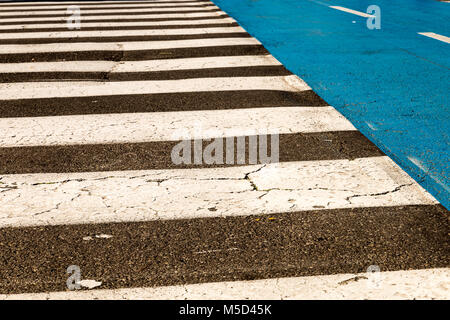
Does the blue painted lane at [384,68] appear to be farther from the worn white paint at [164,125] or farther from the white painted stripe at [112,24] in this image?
the white painted stripe at [112,24]

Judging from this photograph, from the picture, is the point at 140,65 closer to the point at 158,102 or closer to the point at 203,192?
the point at 158,102

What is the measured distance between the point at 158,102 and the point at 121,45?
328cm

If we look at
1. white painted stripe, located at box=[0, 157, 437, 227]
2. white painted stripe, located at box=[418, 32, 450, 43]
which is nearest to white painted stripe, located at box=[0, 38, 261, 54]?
white painted stripe, located at box=[418, 32, 450, 43]

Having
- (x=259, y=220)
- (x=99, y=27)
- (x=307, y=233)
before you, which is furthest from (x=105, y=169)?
(x=99, y=27)

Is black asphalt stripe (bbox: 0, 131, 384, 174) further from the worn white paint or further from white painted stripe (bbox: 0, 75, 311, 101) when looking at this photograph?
white painted stripe (bbox: 0, 75, 311, 101)

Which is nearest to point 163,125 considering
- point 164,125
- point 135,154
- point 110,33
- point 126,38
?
point 164,125

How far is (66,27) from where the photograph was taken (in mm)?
A: 10242

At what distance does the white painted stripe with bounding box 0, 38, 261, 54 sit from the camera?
816cm

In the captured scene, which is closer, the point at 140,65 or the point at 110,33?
the point at 140,65

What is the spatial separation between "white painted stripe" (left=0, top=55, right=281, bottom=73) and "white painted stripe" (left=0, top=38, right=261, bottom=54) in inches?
33.5

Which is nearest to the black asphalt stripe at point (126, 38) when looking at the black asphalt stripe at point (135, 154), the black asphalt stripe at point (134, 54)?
the black asphalt stripe at point (134, 54)

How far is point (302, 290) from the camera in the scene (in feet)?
8.25

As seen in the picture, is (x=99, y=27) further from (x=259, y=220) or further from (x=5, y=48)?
(x=259, y=220)

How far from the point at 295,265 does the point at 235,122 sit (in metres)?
2.38
